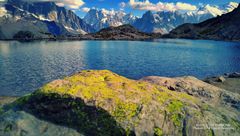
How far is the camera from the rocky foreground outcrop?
12.5 metres

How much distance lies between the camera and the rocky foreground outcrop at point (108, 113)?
12484 mm

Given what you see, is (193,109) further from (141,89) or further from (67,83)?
(67,83)

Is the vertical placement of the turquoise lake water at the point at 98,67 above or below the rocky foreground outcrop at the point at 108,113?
below

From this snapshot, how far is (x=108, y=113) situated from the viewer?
40.9 feet

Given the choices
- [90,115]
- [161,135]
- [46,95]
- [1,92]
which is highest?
Answer: [46,95]

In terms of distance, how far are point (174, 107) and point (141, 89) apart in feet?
8.37

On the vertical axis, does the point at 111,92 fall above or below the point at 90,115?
above

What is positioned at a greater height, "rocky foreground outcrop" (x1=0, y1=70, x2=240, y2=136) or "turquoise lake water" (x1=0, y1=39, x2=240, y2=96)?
"rocky foreground outcrop" (x1=0, y1=70, x2=240, y2=136)

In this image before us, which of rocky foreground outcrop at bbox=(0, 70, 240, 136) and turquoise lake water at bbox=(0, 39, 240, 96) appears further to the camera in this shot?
turquoise lake water at bbox=(0, 39, 240, 96)

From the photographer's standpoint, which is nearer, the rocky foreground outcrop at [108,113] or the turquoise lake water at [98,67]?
the rocky foreground outcrop at [108,113]

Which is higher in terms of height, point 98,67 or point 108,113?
point 108,113

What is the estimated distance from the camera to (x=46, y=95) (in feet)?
44.6

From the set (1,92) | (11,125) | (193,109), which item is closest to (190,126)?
(193,109)

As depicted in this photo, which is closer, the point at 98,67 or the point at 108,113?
the point at 108,113
